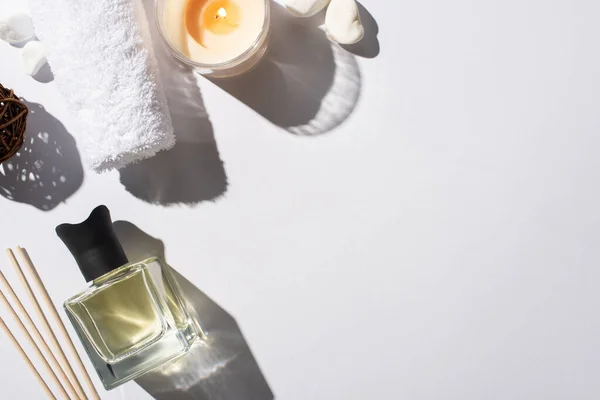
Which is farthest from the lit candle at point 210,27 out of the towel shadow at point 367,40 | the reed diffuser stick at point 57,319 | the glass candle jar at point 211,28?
the reed diffuser stick at point 57,319

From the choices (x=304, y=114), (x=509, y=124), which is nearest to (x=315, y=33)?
(x=304, y=114)

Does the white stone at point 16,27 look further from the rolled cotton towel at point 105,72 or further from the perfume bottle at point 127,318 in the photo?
the perfume bottle at point 127,318

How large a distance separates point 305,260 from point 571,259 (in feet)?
1.02

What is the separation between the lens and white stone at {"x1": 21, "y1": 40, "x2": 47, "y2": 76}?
695 millimetres

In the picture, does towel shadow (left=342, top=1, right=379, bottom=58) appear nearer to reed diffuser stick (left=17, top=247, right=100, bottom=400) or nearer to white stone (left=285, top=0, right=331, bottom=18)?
white stone (left=285, top=0, right=331, bottom=18)

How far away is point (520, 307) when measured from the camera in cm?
74

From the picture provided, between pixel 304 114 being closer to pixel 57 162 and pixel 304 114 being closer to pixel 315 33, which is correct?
pixel 315 33

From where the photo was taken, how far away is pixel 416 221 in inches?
28.4

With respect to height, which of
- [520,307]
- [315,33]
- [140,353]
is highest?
[315,33]

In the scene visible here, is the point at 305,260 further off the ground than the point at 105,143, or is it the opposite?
the point at 105,143

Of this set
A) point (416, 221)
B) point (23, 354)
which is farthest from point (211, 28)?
point (23, 354)

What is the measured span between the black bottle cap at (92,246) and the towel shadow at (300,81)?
0.21 meters

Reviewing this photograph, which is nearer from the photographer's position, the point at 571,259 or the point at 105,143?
the point at 105,143

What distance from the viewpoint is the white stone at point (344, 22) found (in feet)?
2.20
